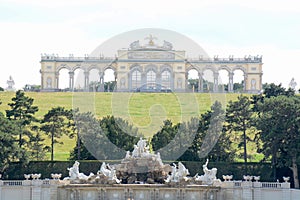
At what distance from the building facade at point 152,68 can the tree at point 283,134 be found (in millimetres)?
55808

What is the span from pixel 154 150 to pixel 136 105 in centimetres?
3421

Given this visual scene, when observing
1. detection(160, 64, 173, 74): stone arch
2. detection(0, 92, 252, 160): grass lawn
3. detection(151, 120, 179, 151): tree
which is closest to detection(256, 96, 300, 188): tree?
detection(151, 120, 179, 151): tree

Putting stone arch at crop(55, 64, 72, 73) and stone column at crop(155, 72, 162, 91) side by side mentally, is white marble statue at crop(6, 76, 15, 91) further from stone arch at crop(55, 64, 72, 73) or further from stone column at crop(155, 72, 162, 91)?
stone column at crop(155, 72, 162, 91)

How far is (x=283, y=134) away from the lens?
6781cm

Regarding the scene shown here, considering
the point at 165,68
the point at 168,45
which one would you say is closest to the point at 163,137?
the point at 168,45

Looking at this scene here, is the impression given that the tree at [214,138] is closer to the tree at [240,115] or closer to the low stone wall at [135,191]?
the tree at [240,115]

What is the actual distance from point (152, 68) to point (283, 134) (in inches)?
2584

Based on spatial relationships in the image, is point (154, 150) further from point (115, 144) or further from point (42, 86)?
point (42, 86)

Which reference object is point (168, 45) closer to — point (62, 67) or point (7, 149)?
point (62, 67)

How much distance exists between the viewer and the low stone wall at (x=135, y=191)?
59688mm

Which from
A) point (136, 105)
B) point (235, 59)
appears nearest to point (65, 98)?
point (136, 105)

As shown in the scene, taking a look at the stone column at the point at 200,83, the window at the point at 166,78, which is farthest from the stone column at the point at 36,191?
the window at the point at 166,78

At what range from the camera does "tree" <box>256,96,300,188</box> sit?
66.9 metres

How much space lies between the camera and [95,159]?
74.1 metres
